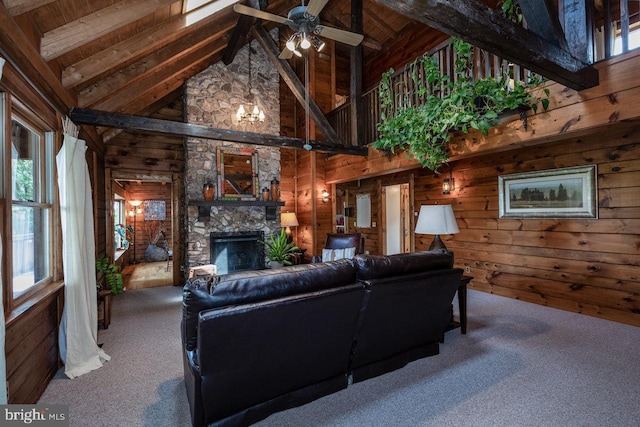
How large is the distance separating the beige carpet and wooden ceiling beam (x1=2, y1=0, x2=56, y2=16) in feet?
16.0

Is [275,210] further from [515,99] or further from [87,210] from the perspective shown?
[515,99]

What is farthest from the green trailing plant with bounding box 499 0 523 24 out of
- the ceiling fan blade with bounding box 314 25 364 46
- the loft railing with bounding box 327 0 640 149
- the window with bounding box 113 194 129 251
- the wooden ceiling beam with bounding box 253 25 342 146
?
the window with bounding box 113 194 129 251

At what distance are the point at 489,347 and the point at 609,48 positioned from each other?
2876 mm

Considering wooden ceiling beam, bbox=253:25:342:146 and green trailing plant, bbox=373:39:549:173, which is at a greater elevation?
wooden ceiling beam, bbox=253:25:342:146

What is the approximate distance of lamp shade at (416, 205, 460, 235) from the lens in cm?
330

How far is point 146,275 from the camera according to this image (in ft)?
21.9

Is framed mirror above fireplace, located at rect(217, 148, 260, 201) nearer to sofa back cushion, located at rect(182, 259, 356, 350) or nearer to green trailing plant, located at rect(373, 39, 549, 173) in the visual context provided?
green trailing plant, located at rect(373, 39, 549, 173)

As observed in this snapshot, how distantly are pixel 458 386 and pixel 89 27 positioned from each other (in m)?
3.73

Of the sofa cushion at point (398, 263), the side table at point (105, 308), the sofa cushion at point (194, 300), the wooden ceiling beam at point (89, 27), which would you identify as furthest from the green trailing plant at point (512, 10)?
the side table at point (105, 308)

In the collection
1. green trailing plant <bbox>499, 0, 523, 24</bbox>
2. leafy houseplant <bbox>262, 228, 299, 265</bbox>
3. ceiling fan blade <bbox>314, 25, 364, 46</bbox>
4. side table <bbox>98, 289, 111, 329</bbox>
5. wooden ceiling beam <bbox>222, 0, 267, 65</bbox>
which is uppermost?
wooden ceiling beam <bbox>222, 0, 267, 65</bbox>

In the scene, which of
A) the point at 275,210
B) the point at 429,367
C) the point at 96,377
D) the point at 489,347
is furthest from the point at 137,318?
the point at 489,347

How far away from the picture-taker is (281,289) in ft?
5.78

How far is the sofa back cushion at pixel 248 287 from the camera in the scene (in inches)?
61.9

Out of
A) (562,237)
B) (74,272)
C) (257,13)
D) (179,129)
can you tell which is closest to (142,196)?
(179,129)
